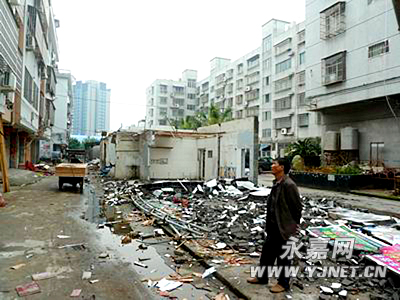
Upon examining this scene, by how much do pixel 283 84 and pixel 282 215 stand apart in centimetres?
3871

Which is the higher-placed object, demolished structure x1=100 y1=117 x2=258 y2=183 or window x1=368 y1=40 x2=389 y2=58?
window x1=368 y1=40 x2=389 y2=58

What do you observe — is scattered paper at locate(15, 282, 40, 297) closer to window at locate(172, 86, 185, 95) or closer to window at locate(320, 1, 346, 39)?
window at locate(320, 1, 346, 39)

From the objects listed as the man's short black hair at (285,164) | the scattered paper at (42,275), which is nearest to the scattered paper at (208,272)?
the man's short black hair at (285,164)

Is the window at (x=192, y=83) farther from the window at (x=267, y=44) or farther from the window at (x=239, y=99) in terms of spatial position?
the window at (x=267, y=44)

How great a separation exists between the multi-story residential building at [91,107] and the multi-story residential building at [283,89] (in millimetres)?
24711

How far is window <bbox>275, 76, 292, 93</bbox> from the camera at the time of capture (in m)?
38.8

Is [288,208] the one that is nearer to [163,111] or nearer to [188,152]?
[188,152]

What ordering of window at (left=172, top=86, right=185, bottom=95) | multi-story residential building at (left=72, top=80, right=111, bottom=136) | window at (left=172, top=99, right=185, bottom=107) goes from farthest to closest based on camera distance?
window at (left=172, top=86, right=185, bottom=95) < window at (left=172, top=99, right=185, bottom=107) < multi-story residential building at (left=72, top=80, right=111, bottom=136)

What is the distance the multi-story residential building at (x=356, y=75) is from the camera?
18328 millimetres

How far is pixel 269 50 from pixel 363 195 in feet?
106

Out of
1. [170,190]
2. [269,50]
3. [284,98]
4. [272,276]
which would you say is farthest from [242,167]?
[269,50]

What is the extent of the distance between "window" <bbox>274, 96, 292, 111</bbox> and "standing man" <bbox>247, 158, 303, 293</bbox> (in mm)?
36110

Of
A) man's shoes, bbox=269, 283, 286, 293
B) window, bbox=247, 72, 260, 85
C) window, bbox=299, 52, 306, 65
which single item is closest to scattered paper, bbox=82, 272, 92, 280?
man's shoes, bbox=269, 283, 286, 293

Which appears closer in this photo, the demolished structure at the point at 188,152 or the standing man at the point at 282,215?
the standing man at the point at 282,215
